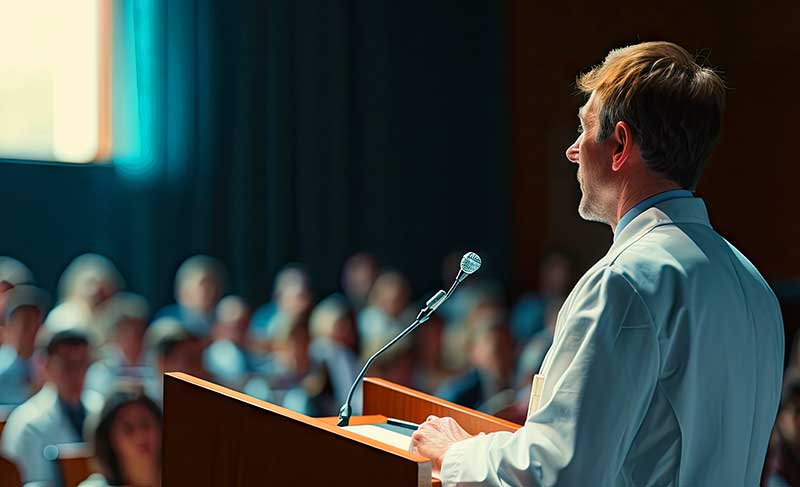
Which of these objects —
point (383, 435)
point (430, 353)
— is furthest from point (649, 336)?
point (430, 353)

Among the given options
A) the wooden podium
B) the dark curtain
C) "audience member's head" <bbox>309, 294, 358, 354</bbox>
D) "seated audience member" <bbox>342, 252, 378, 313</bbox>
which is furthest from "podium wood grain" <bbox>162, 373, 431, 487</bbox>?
the dark curtain

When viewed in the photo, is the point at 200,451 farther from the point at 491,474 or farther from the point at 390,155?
the point at 390,155

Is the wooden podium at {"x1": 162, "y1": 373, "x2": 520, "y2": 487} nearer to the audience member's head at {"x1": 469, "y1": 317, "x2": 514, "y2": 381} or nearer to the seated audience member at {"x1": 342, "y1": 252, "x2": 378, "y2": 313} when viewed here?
Result: the audience member's head at {"x1": 469, "y1": 317, "x2": 514, "y2": 381}

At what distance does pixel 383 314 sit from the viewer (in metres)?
7.84

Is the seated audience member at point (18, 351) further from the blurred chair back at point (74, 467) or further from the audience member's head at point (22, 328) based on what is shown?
the blurred chair back at point (74, 467)

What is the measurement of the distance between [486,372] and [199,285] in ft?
7.86

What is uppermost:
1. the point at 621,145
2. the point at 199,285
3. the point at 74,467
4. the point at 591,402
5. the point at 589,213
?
the point at 621,145

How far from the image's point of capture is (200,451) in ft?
5.65

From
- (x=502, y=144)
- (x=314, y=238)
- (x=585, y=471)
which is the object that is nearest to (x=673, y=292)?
(x=585, y=471)

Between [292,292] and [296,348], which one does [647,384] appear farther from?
[292,292]

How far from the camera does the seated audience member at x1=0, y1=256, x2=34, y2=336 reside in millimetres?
6789

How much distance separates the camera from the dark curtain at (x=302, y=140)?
867 cm

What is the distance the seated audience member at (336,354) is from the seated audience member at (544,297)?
2015 mm

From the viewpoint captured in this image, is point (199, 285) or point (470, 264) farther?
point (199, 285)
